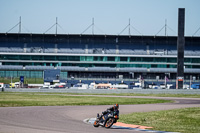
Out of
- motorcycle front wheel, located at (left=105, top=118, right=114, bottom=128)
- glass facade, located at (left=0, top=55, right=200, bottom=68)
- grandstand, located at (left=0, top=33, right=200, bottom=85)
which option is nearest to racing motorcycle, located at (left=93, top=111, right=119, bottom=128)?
motorcycle front wheel, located at (left=105, top=118, right=114, bottom=128)

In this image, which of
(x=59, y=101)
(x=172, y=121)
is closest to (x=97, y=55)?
(x=59, y=101)

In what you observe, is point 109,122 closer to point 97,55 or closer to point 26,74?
point 26,74

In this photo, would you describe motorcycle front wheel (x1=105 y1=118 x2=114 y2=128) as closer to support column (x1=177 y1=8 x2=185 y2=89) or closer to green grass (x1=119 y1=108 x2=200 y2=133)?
green grass (x1=119 y1=108 x2=200 y2=133)

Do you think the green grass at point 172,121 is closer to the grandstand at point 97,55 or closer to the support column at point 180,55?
the support column at point 180,55

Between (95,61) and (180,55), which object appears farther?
(95,61)

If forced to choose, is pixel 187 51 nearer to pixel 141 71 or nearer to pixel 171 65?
pixel 171 65

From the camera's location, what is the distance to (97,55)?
118938 millimetres

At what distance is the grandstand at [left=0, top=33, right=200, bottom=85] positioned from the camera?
117938mm

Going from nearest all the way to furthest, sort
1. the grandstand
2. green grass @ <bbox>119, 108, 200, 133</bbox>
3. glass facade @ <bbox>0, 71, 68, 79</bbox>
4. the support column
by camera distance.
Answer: green grass @ <bbox>119, 108, 200, 133</bbox>, the support column, glass facade @ <bbox>0, 71, 68, 79</bbox>, the grandstand

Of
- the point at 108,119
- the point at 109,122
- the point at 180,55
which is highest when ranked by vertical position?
the point at 180,55

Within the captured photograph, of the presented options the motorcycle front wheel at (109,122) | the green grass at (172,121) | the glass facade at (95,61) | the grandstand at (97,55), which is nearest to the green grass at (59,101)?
the green grass at (172,121)

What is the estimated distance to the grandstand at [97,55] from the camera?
117938 millimetres

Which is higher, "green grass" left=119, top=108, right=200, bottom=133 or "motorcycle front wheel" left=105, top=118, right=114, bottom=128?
"motorcycle front wheel" left=105, top=118, right=114, bottom=128

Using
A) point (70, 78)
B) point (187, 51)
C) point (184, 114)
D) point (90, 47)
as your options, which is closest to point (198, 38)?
point (187, 51)
